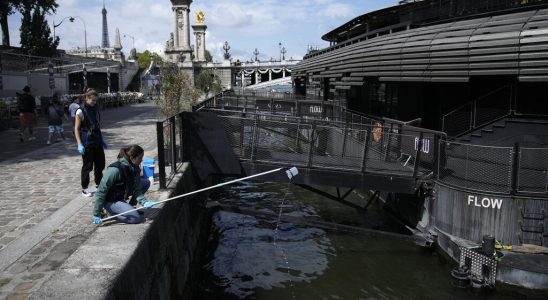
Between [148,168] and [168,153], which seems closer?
[148,168]

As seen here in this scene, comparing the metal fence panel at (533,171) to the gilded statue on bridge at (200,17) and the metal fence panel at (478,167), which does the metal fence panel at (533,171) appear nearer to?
the metal fence panel at (478,167)

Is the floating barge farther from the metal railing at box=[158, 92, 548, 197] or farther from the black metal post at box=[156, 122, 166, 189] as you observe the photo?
the black metal post at box=[156, 122, 166, 189]

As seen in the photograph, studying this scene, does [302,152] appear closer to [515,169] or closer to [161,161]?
[161,161]

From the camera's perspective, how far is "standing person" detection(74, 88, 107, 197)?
27.6ft

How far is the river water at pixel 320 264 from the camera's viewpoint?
364 inches

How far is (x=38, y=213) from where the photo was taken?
26.0 feet

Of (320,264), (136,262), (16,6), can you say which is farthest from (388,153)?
(16,6)

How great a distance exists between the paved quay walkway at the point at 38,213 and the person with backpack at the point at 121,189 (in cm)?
37

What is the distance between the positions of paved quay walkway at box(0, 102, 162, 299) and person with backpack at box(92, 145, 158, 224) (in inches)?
14.6

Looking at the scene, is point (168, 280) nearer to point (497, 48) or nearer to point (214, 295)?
point (214, 295)

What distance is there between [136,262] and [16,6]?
1696 inches

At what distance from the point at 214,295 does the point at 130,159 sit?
347cm

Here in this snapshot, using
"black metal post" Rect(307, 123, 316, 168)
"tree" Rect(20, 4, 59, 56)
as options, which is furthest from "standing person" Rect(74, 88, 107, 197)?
"tree" Rect(20, 4, 59, 56)

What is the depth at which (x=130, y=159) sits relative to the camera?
23.3ft
